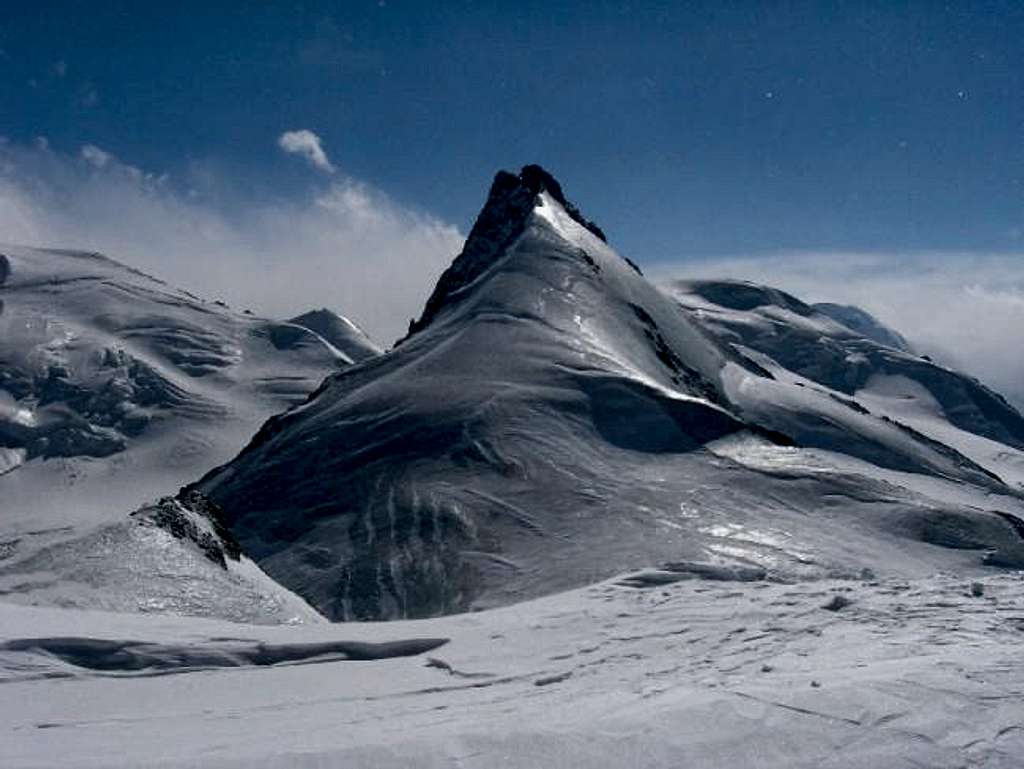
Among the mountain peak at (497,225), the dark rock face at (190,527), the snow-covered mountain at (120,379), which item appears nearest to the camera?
the dark rock face at (190,527)

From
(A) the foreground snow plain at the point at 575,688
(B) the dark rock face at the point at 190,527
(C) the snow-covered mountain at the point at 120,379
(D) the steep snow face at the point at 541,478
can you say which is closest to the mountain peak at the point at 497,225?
(D) the steep snow face at the point at 541,478

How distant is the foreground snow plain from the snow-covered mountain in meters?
69.3

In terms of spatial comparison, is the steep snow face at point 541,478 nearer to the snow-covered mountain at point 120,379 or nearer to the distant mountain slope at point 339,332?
the snow-covered mountain at point 120,379

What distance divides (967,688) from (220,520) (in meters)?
21.0

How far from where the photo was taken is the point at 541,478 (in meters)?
43.1

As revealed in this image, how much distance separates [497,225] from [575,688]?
6836 centimetres

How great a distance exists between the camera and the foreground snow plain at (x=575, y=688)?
8961mm

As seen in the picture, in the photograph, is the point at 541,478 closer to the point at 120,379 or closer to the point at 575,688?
the point at 575,688

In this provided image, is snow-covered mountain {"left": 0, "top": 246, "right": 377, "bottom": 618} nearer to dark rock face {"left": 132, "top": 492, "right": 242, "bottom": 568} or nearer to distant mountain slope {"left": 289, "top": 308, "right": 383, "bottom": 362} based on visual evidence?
distant mountain slope {"left": 289, "top": 308, "right": 383, "bottom": 362}

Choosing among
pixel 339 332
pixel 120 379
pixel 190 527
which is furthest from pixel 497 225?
pixel 339 332

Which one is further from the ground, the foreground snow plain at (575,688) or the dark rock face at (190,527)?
the dark rock face at (190,527)

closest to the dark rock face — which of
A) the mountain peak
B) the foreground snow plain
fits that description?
the foreground snow plain

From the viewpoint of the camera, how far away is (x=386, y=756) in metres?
8.77

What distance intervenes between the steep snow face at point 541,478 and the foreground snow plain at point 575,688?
63.8 ft
